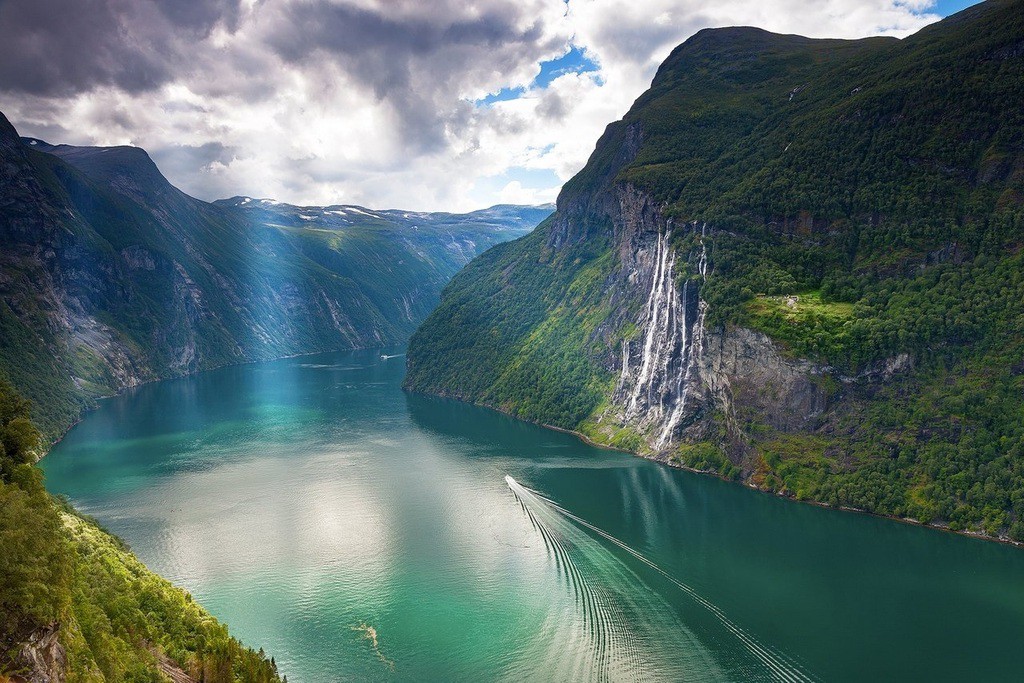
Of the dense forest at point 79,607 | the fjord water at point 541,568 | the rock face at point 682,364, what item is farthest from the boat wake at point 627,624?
the rock face at point 682,364

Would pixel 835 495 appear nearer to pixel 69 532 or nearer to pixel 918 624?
pixel 918 624

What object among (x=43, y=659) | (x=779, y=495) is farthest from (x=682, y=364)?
(x=43, y=659)

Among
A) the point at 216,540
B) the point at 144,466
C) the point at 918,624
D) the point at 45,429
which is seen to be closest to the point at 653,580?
the point at 918,624

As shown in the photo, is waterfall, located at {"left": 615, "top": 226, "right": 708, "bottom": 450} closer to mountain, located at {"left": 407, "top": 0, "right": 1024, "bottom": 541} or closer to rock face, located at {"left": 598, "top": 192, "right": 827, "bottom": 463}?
rock face, located at {"left": 598, "top": 192, "right": 827, "bottom": 463}

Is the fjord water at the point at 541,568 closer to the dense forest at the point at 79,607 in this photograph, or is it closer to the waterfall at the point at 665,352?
the dense forest at the point at 79,607

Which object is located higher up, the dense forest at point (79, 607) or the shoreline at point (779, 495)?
the dense forest at point (79, 607)
